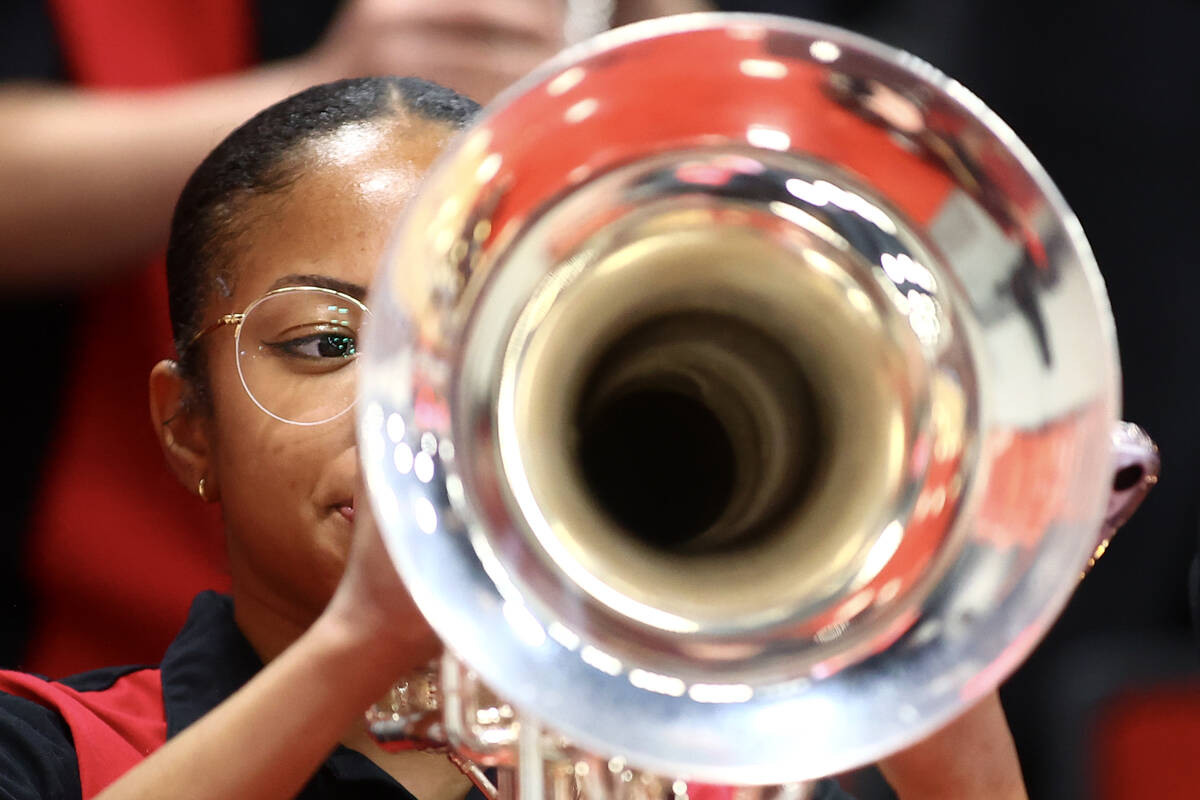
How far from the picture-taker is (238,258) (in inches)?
38.8

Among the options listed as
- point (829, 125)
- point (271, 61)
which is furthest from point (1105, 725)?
point (271, 61)

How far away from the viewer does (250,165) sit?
3.35 ft

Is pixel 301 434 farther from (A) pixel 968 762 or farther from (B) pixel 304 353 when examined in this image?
(A) pixel 968 762

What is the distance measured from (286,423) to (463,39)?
47cm

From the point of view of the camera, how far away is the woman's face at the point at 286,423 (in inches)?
36.3

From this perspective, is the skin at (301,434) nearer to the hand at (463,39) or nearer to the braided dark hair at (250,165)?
the braided dark hair at (250,165)

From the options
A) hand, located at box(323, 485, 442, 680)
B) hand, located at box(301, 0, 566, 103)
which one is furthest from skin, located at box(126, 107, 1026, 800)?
hand, located at box(301, 0, 566, 103)

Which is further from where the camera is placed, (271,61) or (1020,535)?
(271,61)

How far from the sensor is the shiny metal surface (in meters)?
0.64

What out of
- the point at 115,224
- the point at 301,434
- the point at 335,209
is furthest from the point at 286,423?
the point at 115,224

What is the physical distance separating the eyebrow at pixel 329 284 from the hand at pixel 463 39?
0.36 m

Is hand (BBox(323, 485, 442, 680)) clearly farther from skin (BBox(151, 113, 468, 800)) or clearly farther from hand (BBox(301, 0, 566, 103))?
hand (BBox(301, 0, 566, 103))

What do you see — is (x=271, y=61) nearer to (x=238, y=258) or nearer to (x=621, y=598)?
(x=238, y=258)

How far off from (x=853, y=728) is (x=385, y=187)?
1.73 feet
